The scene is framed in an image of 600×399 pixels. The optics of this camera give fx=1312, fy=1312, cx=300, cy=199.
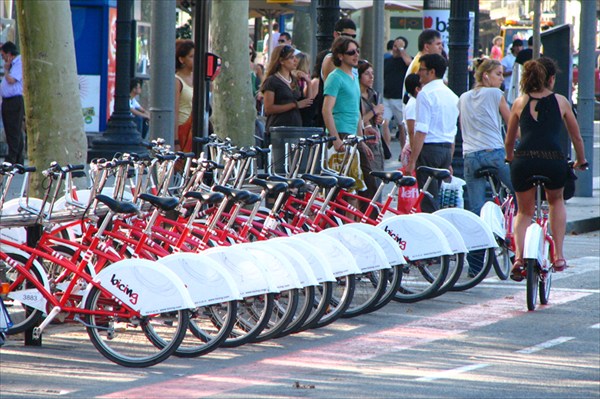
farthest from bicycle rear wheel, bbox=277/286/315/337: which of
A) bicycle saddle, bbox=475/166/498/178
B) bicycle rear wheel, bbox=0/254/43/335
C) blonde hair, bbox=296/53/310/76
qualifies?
blonde hair, bbox=296/53/310/76

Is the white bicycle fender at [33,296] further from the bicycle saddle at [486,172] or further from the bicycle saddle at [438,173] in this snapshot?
the bicycle saddle at [486,172]

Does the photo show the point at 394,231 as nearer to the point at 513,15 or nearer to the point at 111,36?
the point at 111,36

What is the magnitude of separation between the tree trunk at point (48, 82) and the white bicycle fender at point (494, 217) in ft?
10.7

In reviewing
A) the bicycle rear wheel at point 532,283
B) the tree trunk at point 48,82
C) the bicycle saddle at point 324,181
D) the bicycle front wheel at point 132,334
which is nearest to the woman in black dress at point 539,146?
the bicycle rear wheel at point 532,283

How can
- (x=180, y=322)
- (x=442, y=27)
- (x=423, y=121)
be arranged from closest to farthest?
(x=180, y=322), (x=423, y=121), (x=442, y=27)

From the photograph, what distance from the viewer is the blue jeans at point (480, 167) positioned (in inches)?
438

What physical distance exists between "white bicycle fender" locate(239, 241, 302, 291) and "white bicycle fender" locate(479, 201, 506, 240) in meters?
2.87

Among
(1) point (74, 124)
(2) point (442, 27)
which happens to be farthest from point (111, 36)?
(1) point (74, 124)

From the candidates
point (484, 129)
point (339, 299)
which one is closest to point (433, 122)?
point (484, 129)

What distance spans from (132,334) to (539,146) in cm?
358

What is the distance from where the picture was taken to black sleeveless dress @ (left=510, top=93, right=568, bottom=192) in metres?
9.70

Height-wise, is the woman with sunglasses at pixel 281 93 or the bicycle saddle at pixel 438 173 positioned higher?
the woman with sunglasses at pixel 281 93

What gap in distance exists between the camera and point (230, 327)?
7688mm

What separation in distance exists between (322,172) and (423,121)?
3.92ft
